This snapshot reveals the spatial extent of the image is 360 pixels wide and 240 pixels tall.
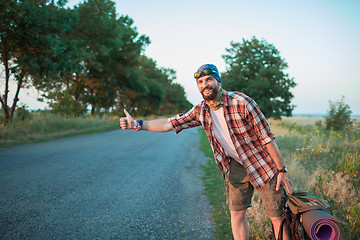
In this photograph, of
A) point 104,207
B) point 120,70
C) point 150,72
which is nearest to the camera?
point 104,207

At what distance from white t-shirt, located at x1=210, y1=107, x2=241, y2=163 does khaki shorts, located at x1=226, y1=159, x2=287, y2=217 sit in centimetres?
15

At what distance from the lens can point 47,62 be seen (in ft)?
38.9

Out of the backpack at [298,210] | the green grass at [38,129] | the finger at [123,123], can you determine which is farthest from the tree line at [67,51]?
the backpack at [298,210]

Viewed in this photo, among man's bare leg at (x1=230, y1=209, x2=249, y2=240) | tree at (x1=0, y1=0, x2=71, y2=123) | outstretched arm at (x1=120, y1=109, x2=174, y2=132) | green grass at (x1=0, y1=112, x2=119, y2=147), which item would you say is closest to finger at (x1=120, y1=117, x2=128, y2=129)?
outstretched arm at (x1=120, y1=109, x2=174, y2=132)

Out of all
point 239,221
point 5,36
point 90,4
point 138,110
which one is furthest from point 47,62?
point 138,110

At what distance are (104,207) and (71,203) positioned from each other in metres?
0.64

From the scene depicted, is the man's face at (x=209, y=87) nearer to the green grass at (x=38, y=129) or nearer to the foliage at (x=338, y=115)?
the green grass at (x=38, y=129)

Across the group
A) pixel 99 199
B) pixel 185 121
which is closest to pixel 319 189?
pixel 185 121

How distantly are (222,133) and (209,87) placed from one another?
0.56m

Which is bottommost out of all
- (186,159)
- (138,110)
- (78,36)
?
(186,159)

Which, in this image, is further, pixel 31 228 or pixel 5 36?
pixel 5 36

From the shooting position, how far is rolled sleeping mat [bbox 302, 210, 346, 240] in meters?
1.76

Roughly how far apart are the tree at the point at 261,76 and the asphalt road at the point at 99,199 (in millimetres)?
18873

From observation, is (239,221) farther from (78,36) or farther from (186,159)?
(78,36)
